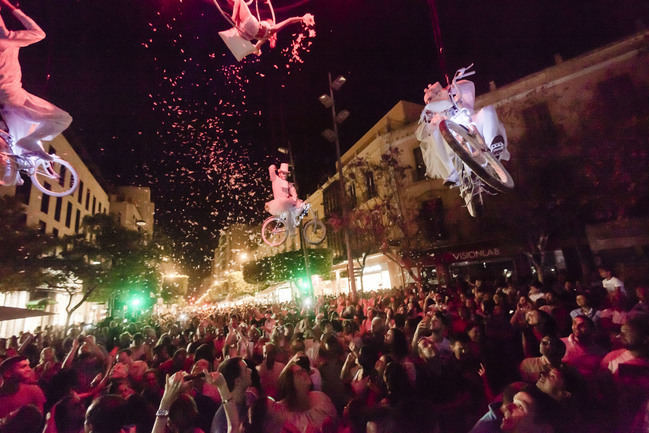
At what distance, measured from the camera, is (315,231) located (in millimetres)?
13109

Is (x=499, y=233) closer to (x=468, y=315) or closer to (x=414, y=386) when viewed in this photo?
(x=468, y=315)

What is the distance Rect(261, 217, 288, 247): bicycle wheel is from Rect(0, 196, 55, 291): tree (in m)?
12.0

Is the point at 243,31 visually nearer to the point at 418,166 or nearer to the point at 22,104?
the point at 22,104

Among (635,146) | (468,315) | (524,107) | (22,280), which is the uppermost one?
(524,107)

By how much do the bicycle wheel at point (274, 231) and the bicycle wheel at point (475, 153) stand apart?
304 inches

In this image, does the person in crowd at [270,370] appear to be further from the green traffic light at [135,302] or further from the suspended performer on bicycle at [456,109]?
the green traffic light at [135,302]

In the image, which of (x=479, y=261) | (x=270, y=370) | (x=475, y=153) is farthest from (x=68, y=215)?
(x=475, y=153)

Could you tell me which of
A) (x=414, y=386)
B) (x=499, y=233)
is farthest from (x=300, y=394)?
(x=499, y=233)

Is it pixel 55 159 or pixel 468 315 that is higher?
pixel 55 159

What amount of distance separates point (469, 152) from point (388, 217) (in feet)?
59.9

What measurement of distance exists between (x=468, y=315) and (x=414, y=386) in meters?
4.34

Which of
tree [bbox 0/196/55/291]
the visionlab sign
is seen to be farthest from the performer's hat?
tree [bbox 0/196/55/291]

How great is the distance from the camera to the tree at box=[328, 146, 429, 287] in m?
23.4

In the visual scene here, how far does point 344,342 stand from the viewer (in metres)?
6.38
